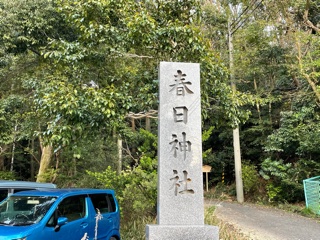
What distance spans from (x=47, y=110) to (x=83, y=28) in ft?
6.66

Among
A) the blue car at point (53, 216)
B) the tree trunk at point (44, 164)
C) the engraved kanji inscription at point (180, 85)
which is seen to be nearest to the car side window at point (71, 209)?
the blue car at point (53, 216)

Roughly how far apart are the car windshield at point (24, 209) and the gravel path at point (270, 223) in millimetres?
4642

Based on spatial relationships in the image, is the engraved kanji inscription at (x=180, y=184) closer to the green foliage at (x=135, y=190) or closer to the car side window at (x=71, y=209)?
the car side window at (x=71, y=209)

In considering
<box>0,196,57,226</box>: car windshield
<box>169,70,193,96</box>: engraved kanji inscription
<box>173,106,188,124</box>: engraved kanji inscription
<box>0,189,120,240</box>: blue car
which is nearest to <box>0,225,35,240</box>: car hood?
<box>0,189,120,240</box>: blue car

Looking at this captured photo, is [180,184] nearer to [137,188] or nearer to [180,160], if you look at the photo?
[180,160]

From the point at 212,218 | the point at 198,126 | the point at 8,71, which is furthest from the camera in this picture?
the point at 8,71

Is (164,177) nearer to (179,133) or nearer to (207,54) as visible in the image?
(179,133)

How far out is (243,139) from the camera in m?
17.5

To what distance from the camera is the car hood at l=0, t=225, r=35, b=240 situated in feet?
13.9

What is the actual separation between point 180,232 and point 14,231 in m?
2.37

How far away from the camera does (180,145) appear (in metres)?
4.59

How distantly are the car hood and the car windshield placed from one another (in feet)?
0.50

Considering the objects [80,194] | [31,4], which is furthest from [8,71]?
[80,194]

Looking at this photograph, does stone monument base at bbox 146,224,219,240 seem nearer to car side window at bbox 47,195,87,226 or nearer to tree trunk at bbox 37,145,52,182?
car side window at bbox 47,195,87,226
